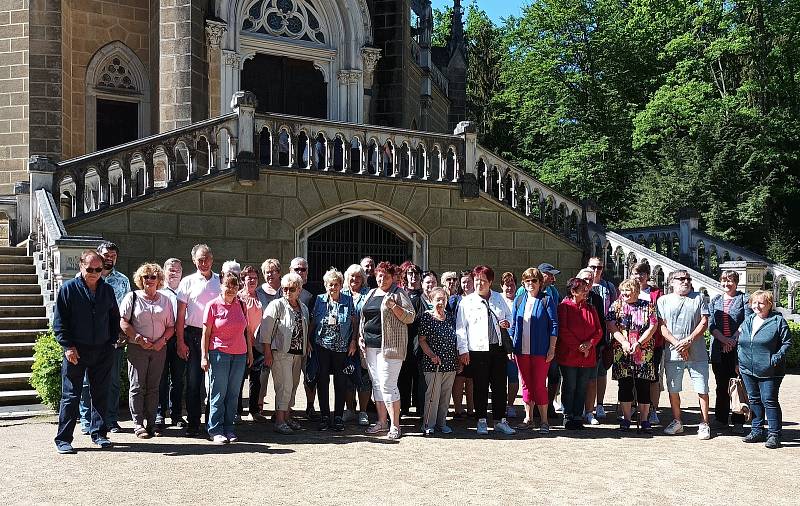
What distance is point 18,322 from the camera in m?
11.6

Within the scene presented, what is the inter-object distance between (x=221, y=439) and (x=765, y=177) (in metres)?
23.9

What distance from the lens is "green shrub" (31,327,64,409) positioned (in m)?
9.66

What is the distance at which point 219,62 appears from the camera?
59.4 feet

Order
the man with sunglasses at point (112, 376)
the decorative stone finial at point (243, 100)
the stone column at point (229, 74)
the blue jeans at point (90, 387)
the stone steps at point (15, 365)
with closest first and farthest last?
the blue jeans at point (90, 387), the man with sunglasses at point (112, 376), the stone steps at point (15, 365), the decorative stone finial at point (243, 100), the stone column at point (229, 74)

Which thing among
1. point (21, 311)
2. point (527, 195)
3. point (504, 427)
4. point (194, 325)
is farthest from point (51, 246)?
point (527, 195)

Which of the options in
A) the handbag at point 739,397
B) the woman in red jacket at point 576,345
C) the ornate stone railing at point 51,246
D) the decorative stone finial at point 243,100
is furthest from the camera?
the decorative stone finial at point 243,100

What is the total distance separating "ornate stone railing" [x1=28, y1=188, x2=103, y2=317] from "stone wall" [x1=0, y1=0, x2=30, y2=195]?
394cm

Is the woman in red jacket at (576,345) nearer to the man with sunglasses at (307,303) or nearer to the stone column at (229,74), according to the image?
the man with sunglasses at (307,303)

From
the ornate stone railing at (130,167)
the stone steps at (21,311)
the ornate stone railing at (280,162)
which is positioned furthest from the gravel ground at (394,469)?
the ornate stone railing at (280,162)

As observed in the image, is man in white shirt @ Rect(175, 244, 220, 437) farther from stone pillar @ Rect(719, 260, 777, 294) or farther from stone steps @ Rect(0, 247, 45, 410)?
stone pillar @ Rect(719, 260, 777, 294)

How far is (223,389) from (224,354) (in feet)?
1.07

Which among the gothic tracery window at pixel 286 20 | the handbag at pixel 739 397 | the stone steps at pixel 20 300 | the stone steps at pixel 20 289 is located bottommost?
the handbag at pixel 739 397

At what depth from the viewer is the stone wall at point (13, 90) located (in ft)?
55.0

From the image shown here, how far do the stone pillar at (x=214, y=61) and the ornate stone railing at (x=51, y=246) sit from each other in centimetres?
537
